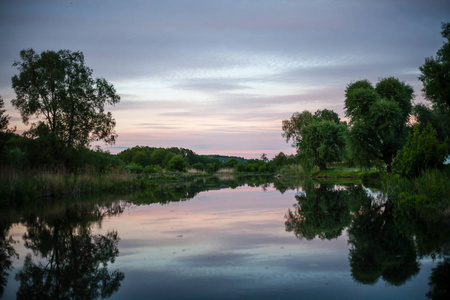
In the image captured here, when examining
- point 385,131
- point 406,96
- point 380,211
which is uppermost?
point 406,96

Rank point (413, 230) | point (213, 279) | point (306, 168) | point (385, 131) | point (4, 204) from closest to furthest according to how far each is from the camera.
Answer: point (213, 279), point (413, 230), point (4, 204), point (385, 131), point (306, 168)

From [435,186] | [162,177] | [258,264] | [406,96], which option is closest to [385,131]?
[406,96]

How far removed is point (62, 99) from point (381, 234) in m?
25.0

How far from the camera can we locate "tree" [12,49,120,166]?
2644cm

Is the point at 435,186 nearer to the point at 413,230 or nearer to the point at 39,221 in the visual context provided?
the point at 413,230

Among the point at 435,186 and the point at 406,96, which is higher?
the point at 406,96

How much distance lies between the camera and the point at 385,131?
34219mm

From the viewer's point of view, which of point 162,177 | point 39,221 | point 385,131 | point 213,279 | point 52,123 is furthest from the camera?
point 162,177

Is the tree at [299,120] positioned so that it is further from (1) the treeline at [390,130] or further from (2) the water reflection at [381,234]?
(2) the water reflection at [381,234]

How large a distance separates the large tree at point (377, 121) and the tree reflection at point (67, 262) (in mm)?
29008

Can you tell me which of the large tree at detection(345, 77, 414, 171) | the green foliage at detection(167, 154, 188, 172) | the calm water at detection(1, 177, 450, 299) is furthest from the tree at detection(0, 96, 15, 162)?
the green foliage at detection(167, 154, 188, 172)

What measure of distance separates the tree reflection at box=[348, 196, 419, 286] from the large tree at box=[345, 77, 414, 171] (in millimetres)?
24643

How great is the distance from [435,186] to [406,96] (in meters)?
26.4

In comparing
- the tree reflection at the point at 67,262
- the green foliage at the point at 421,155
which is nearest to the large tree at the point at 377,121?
the green foliage at the point at 421,155
